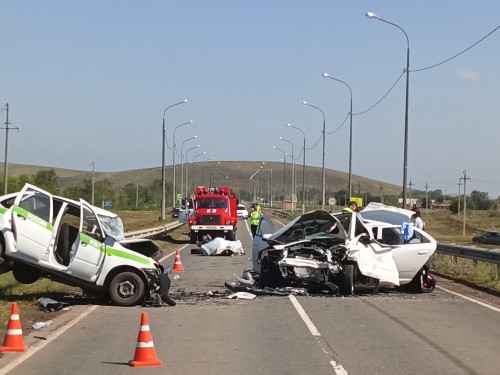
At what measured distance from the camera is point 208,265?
2539cm

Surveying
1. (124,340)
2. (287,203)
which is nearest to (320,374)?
(124,340)

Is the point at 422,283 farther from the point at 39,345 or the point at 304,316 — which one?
the point at 39,345

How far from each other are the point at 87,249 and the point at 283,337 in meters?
4.51

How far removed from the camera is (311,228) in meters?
16.9

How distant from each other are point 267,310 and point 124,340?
13.3 feet

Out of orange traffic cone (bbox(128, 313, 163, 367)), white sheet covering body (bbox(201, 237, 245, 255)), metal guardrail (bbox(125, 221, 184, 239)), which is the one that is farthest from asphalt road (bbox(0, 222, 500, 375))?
metal guardrail (bbox(125, 221, 184, 239))

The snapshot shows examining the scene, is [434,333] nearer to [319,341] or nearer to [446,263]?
[319,341]

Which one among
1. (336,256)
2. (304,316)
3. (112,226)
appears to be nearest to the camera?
(304,316)

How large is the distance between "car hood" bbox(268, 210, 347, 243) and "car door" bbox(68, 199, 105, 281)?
4.34 meters

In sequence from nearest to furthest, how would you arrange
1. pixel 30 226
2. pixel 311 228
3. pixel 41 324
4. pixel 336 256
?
1. pixel 41 324
2. pixel 30 226
3. pixel 336 256
4. pixel 311 228

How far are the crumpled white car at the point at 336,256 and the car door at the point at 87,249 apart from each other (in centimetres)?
404

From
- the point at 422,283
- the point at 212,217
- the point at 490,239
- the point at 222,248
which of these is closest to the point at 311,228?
the point at 422,283

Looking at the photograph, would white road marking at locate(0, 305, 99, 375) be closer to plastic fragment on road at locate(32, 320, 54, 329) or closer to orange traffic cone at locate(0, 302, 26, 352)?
orange traffic cone at locate(0, 302, 26, 352)

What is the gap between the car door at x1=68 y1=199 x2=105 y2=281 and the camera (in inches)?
543
